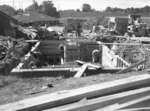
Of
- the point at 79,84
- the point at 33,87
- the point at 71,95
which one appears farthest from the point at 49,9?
the point at 71,95

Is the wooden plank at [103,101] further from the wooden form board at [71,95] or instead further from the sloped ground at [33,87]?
the sloped ground at [33,87]

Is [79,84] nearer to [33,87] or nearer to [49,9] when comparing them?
[33,87]

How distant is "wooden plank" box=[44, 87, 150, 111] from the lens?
10.8 feet

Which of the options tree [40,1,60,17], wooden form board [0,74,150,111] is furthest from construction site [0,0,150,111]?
tree [40,1,60,17]

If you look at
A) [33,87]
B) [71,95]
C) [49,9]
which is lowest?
[33,87]

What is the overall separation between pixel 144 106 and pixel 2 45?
962 cm

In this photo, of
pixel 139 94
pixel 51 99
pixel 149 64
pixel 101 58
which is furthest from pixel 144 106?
pixel 101 58

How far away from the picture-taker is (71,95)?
356cm

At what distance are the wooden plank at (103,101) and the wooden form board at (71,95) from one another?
127 mm

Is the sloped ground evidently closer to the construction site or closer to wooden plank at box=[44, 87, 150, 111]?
the construction site

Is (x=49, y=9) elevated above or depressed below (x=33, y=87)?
above

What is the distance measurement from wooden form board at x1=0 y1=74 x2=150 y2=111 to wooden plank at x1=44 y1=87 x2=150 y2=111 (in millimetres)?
127

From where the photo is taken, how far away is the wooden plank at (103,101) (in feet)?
10.8

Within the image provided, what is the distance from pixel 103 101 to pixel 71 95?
0.50 metres
